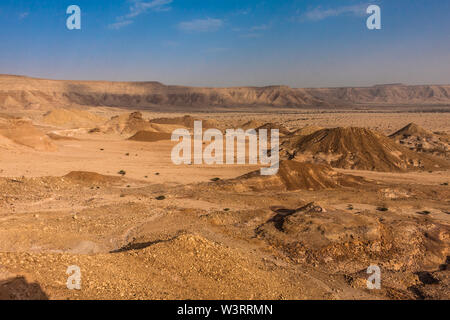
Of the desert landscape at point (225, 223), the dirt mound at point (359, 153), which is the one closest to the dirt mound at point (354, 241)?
the desert landscape at point (225, 223)

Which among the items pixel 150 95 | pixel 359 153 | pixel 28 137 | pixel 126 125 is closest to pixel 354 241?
pixel 359 153

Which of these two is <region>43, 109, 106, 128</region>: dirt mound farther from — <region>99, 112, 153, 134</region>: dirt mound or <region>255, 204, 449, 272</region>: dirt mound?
<region>255, 204, 449, 272</region>: dirt mound

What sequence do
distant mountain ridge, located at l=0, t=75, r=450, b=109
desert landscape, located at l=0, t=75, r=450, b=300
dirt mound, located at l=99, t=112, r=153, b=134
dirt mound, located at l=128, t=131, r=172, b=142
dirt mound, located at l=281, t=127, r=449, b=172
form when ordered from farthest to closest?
distant mountain ridge, located at l=0, t=75, r=450, b=109
dirt mound, located at l=99, t=112, r=153, b=134
dirt mound, located at l=128, t=131, r=172, b=142
dirt mound, located at l=281, t=127, r=449, b=172
desert landscape, located at l=0, t=75, r=450, b=300

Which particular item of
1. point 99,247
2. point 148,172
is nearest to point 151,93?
point 148,172

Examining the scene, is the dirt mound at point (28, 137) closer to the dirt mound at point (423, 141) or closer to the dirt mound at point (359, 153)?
the dirt mound at point (359, 153)

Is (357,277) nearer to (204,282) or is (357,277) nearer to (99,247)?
(204,282)

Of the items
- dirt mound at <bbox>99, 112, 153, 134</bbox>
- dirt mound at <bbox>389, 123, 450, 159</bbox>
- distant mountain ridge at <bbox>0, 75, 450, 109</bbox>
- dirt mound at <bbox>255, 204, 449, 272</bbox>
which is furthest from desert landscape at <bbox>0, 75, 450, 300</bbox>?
distant mountain ridge at <bbox>0, 75, 450, 109</bbox>
